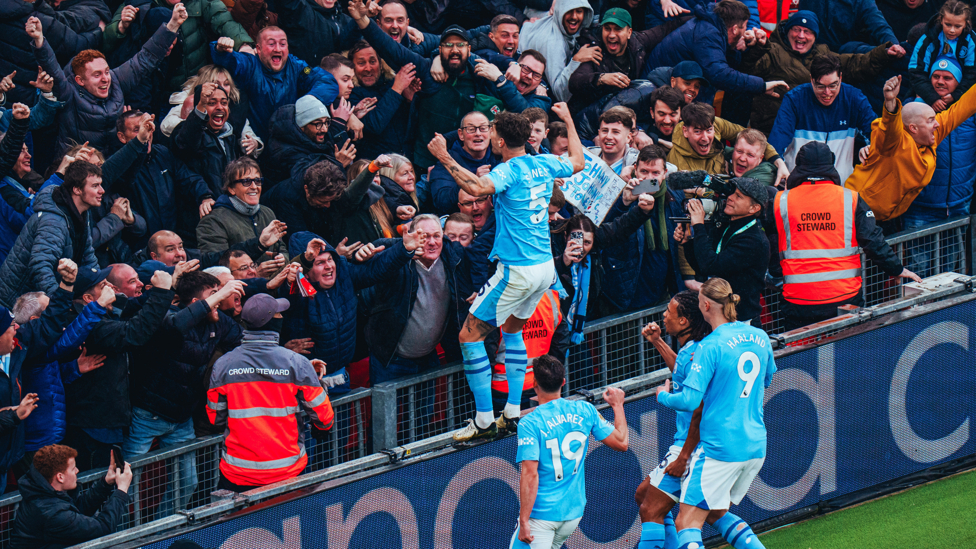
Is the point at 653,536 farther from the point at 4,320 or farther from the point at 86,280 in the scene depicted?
the point at 4,320

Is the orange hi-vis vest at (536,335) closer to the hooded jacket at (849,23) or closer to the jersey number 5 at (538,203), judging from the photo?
the jersey number 5 at (538,203)

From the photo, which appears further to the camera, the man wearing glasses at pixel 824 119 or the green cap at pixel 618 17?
the green cap at pixel 618 17

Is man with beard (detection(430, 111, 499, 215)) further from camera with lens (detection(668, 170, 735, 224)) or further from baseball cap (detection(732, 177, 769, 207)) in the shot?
baseball cap (detection(732, 177, 769, 207))

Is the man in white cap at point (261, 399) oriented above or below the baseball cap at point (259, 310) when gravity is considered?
below

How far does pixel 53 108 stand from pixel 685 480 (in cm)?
544

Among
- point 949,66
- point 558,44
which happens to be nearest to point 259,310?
point 558,44

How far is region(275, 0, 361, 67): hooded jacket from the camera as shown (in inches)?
376

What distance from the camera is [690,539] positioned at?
6.35 metres

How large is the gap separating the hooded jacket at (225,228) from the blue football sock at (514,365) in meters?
1.88

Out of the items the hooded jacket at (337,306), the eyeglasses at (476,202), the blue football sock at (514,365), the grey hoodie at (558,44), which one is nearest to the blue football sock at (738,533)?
the blue football sock at (514,365)

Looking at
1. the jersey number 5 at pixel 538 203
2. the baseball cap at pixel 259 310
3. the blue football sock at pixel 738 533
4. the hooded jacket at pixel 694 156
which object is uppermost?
the jersey number 5 at pixel 538 203

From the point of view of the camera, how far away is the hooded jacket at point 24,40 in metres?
8.27

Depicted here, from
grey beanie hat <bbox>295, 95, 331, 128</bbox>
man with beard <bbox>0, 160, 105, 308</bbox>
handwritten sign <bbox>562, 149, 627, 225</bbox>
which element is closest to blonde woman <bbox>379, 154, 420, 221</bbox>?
grey beanie hat <bbox>295, 95, 331, 128</bbox>

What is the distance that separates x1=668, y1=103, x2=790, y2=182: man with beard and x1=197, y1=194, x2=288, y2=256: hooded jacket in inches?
134
